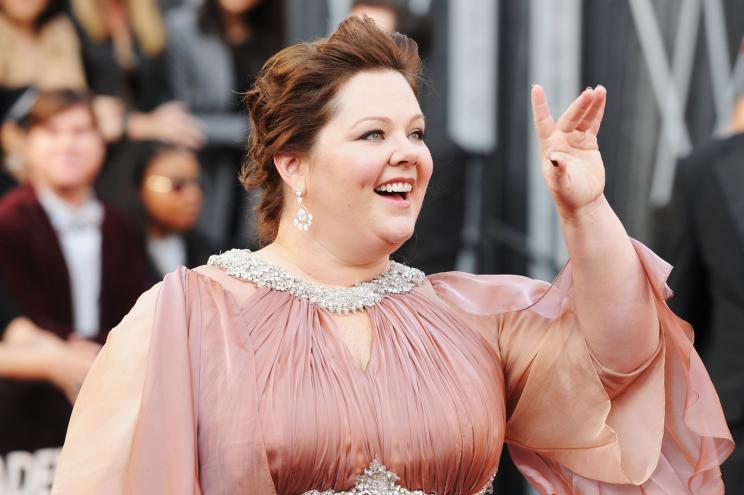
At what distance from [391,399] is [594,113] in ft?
2.20

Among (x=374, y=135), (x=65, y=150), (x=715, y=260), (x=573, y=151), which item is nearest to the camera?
(x=573, y=151)

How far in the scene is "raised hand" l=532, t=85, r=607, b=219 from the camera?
230 cm

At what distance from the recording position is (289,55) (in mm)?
2533

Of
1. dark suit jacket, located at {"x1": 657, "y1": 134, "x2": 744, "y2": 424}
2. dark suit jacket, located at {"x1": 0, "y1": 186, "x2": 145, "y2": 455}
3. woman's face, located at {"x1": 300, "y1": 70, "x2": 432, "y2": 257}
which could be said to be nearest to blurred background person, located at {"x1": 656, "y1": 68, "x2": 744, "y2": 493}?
→ dark suit jacket, located at {"x1": 657, "y1": 134, "x2": 744, "y2": 424}

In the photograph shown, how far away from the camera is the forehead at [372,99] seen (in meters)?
2.45

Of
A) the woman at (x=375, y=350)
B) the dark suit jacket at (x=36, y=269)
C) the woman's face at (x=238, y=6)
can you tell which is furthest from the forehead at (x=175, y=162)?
the woman at (x=375, y=350)

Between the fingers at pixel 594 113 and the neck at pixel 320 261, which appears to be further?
the neck at pixel 320 261

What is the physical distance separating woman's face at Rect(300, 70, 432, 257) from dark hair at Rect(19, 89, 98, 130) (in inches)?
83.4

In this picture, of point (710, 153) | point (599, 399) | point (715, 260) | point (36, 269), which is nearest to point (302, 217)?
point (599, 399)

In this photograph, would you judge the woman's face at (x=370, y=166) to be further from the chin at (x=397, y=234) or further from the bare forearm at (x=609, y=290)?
the bare forearm at (x=609, y=290)

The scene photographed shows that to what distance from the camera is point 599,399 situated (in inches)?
98.2

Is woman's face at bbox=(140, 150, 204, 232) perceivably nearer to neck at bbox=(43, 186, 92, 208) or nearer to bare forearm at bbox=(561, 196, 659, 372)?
neck at bbox=(43, 186, 92, 208)

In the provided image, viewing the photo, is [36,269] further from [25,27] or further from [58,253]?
[25,27]

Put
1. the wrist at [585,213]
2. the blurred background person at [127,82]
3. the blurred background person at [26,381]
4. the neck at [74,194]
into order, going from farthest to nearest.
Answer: the blurred background person at [127,82]
the neck at [74,194]
the blurred background person at [26,381]
the wrist at [585,213]
